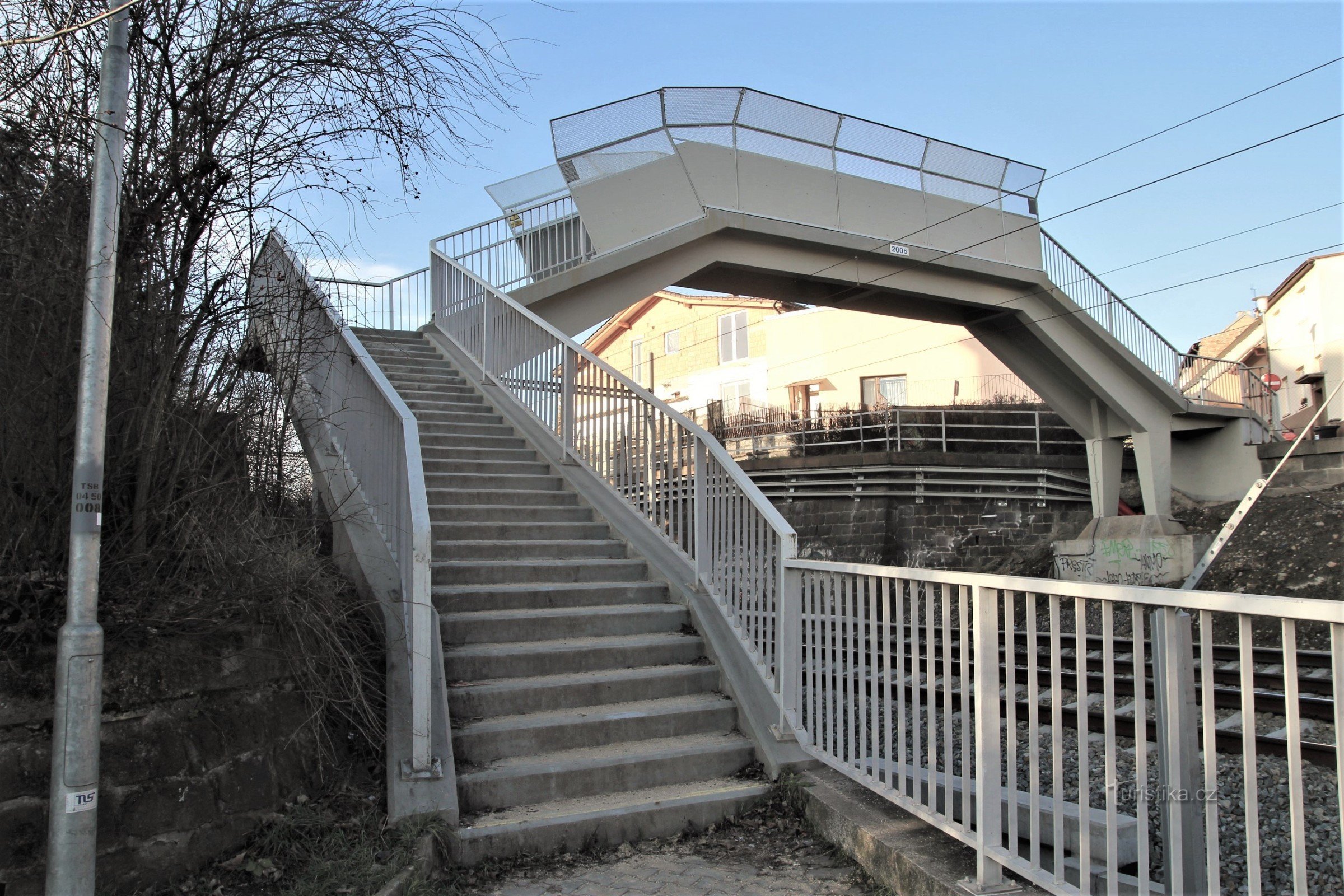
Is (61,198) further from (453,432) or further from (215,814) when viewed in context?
(453,432)

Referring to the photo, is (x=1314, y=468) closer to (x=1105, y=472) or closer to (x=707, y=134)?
(x=1105, y=472)

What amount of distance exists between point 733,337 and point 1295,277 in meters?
23.0

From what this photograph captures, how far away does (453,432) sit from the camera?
9.33 m

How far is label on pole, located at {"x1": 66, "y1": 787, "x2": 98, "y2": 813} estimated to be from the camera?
3.02 metres

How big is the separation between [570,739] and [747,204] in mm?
12354

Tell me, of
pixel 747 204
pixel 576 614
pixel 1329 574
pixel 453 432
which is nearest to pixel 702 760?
pixel 576 614

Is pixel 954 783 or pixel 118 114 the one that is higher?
pixel 118 114

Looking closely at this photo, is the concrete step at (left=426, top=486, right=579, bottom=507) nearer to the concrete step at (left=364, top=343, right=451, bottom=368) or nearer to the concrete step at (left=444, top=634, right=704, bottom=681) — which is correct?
the concrete step at (left=444, top=634, right=704, bottom=681)

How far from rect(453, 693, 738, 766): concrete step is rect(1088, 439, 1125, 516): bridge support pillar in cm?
1871

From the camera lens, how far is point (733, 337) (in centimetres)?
3831

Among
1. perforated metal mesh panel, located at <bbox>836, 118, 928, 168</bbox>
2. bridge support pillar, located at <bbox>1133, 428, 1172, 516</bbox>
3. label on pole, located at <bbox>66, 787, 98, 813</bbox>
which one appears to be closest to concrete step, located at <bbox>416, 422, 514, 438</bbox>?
label on pole, located at <bbox>66, 787, 98, 813</bbox>

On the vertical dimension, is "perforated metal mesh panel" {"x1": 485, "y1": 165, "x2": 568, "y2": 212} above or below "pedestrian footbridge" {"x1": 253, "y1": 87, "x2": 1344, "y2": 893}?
above

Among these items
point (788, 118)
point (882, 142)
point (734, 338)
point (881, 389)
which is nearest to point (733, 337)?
point (734, 338)

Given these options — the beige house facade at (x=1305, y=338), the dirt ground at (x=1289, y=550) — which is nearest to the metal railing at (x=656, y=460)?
the dirt ground at (x=1289, y=550)
